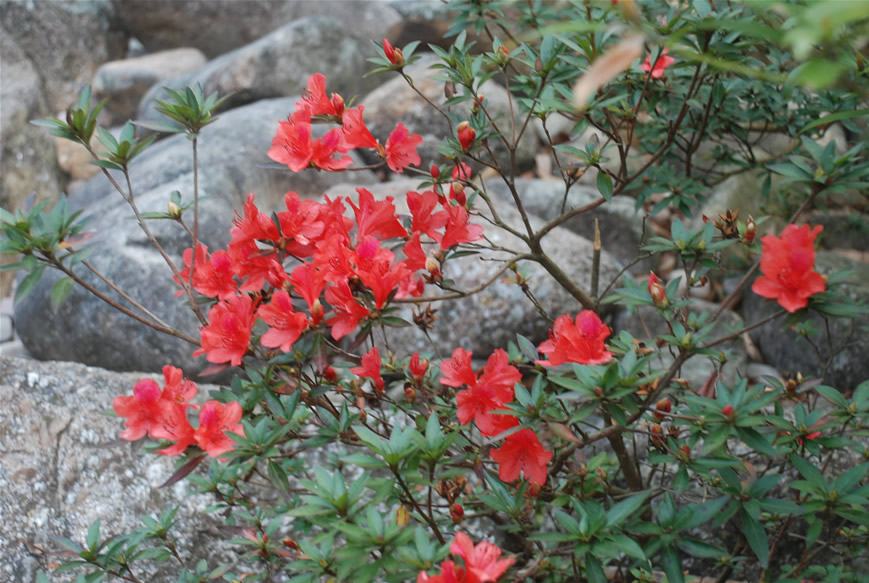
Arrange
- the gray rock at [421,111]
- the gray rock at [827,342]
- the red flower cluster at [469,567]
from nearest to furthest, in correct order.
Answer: the red flower cluster at [469,567] → the gray rock at [827,342] → the gray rock at [421,111]

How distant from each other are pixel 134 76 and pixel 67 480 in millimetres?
4842

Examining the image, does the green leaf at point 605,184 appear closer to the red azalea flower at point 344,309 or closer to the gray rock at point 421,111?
the red azalea flower at point 344,309

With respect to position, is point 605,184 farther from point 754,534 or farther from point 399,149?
point 754,534

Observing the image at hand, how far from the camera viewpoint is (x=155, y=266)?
8.59 ft

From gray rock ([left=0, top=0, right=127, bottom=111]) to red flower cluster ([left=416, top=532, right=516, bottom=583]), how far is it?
6.00 metres

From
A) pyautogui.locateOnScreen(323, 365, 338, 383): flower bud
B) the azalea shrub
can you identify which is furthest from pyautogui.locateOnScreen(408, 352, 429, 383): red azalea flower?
pyautogui.locateOnScreen(323, 365, 338, 383): flower bud

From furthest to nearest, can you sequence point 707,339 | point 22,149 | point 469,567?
point 22,149 < point 707,339 < point 469,567

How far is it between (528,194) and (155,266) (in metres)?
1.79

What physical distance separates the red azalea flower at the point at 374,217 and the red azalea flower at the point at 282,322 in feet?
0.62

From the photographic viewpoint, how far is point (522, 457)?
1.08m

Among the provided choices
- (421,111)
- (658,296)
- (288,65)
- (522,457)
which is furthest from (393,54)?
(288,65)

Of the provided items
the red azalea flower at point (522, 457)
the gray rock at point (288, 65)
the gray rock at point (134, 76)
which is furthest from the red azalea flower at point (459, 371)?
the gray rock at point (134, 76)

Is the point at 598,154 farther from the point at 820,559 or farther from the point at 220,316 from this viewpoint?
the point at 820,559

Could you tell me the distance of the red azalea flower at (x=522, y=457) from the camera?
107 cm
